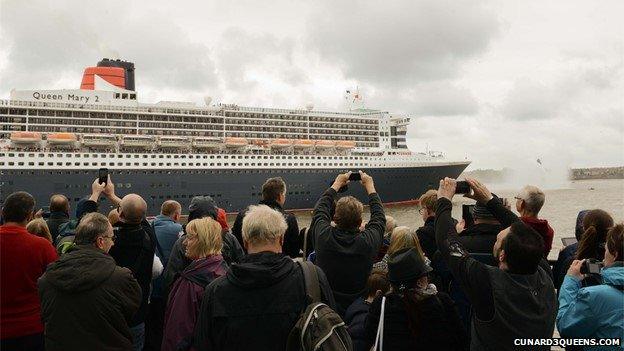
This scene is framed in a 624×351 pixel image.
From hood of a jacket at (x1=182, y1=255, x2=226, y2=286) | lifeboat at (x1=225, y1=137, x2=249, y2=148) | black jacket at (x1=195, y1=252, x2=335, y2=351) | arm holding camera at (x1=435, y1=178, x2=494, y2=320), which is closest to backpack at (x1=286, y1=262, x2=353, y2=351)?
black jacket at (x1=195, y1=252, x2=335, y2=351)

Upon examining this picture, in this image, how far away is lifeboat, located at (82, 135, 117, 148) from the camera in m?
30.0

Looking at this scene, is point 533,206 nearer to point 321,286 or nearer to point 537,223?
point 537,223

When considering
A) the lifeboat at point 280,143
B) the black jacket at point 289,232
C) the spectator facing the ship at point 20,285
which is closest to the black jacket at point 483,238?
the black jacket at point 289,232

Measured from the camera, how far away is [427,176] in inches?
1544

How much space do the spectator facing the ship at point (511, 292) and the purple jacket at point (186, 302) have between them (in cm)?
156

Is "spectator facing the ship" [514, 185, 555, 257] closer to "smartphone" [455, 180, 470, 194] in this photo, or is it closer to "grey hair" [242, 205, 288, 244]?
"smartphone" [455, 180, 470, 194]

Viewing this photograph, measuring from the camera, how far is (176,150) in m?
32.5

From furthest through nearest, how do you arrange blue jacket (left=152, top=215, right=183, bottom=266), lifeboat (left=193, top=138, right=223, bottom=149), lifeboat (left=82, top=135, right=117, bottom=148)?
lifeboat (left=193, top=138, right=223, bottom=149)
lifeboat (left=82, top=135, right=117, bottom=148)
blue jacket (left=152, top=215, right=183, bottom=266)

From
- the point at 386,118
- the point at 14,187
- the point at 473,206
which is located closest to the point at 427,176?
the point at 386,118

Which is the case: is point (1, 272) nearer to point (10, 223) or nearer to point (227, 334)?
point (10, 223)

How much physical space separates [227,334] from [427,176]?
126ft

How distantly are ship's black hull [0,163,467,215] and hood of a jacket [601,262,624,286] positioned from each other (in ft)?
98.7

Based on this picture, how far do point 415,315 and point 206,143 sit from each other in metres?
32.3

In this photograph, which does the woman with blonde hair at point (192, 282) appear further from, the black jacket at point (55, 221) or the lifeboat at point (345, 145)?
the lifeboat at point (345, 145)
